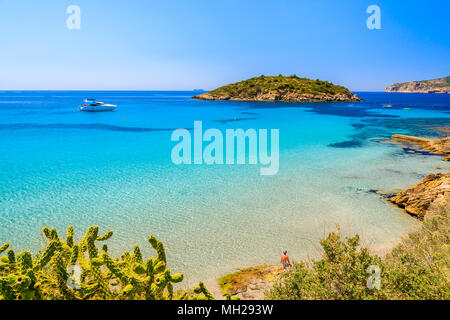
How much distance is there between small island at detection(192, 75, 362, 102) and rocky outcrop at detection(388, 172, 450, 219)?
114095 millimetres

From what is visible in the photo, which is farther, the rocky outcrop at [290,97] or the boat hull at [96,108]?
the rocky outcrop at [290,97]

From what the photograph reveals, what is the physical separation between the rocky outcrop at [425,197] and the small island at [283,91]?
114095 millimetres

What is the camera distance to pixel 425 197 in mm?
12797

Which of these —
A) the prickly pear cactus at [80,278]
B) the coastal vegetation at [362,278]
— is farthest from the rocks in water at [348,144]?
the prickly pear cactus at [80,278]

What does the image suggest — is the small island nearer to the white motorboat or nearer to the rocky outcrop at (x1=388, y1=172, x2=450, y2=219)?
the white motorboat

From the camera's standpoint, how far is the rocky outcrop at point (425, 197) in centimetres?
1205

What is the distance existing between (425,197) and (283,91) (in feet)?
396

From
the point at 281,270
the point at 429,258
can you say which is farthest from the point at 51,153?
the point at 429,258

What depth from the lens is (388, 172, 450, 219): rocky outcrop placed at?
12.0m

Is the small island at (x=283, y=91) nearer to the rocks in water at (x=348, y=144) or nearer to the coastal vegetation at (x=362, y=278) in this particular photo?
the rocks in water at (x=348, y=144)

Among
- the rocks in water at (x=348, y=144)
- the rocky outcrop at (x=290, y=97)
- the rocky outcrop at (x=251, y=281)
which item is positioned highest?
the rocky outcrop at (x=290, y=97)

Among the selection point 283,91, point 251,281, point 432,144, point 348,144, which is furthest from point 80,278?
point 283,91

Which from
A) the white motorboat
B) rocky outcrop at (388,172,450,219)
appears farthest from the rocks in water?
the white motorboat
